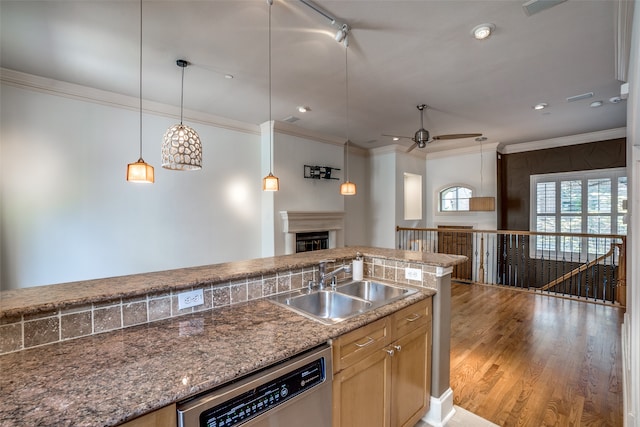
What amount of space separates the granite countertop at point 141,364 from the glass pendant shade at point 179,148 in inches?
46.5

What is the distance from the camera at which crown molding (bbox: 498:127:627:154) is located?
528 centimetres

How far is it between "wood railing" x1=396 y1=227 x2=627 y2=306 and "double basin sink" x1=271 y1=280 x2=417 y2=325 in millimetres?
4047

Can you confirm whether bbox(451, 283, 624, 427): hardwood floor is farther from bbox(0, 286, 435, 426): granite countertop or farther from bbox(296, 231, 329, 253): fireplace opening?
bbox(296, 231, 329, 253): fireplace opening

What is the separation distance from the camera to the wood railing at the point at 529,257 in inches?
215

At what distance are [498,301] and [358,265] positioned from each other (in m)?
3.60

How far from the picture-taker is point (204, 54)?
2727 millimetres

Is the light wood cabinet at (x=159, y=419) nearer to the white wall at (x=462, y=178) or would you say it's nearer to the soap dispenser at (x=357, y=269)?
the soap dispenser at (x=357, y=269)

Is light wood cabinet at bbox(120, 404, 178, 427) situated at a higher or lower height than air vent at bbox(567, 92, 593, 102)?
lower

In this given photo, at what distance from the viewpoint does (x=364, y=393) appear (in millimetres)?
1521

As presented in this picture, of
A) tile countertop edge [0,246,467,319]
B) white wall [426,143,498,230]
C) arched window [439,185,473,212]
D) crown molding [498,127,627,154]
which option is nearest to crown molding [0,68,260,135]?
tile countertop edge [0,246,467,319]

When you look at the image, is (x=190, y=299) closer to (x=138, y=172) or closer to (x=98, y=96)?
(x=138, y=172)

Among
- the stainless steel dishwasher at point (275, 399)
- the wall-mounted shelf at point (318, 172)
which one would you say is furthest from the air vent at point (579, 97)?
the stainless steel dishwasher at point (275, 399)

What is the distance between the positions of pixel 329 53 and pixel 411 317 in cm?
241

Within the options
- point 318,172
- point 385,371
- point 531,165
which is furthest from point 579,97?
point 385,371
